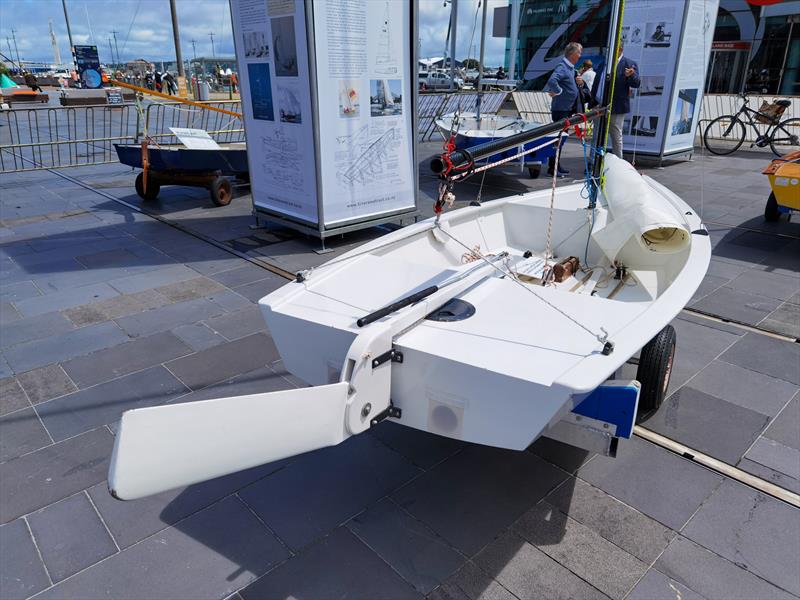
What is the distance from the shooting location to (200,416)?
168 cm

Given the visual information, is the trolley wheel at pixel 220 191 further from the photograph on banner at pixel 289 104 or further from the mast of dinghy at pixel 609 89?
the mast of dinghy at pixel 609 89

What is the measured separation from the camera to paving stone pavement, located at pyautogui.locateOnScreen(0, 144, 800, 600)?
2.34 m

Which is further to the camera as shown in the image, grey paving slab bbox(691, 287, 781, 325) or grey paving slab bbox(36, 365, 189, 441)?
grey paving slab bbox(691, 287, 781, 325)

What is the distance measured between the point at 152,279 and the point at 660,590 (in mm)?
5181

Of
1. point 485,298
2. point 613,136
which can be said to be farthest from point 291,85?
point 613,136

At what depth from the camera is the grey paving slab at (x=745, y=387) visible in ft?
11.6

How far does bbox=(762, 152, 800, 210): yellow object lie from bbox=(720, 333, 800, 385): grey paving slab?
275 cm

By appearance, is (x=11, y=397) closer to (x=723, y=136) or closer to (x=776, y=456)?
(x=776, y=456)

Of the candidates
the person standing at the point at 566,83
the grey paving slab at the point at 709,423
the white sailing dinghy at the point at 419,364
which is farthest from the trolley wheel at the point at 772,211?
the grey paving slab at the point at 709,423

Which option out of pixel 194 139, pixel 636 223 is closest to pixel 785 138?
pixel 636 223

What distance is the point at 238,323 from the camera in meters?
4.70

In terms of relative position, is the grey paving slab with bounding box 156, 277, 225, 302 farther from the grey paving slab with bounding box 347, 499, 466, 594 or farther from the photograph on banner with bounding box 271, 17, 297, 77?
the grey paving slab with bounding box 347, 499, 466, 594

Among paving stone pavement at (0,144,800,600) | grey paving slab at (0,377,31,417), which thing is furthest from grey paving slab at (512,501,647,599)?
grey paving slab at (0,377,31,417)

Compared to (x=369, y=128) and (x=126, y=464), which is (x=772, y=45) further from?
(x=126, y=464)
